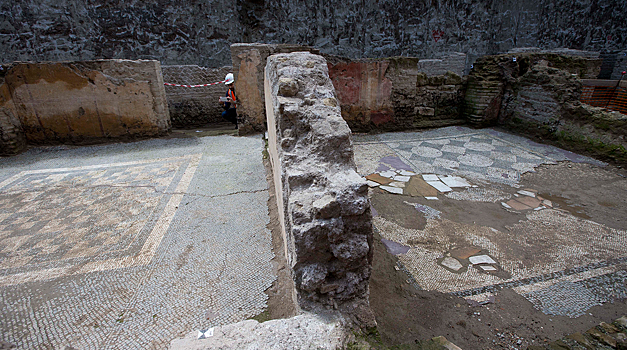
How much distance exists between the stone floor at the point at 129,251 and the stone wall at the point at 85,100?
114 centimetres

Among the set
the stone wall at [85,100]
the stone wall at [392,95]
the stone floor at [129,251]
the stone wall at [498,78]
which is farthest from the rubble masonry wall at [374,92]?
the stone floor at [129,251]

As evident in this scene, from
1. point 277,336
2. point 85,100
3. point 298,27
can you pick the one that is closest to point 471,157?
point 277,336

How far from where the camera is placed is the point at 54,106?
5.01 m

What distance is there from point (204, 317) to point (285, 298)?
0.48m

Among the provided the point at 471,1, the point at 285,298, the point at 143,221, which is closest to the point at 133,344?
the point at 285,298

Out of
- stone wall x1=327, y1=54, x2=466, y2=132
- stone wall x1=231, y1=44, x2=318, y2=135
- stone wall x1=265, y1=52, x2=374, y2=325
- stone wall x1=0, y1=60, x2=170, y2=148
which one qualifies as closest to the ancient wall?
stone wall x1=0, y1=60, x2=170, y2=148

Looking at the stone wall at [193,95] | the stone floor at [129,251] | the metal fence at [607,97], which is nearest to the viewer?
the stone floor at [129,251]

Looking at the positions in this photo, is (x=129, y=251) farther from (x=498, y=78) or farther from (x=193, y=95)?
(x=498, y=78)

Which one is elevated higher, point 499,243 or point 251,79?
point 251,79

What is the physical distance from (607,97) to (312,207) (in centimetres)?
806

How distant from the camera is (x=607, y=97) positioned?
622cm

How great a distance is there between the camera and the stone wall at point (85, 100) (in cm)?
482

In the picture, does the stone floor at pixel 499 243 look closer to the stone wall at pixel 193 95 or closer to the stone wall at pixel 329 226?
the stone wall at pixel 329 226

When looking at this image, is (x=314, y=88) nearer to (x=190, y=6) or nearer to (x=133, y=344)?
(x=133, y=344)
